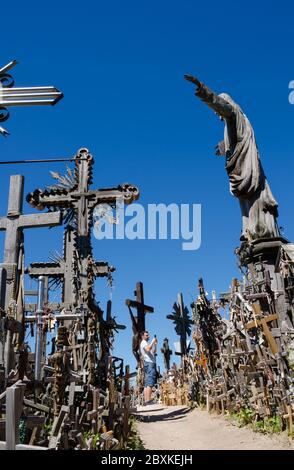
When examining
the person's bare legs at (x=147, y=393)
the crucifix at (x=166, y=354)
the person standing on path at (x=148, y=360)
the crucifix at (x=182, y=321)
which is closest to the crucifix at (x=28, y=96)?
the person standing on path at (x=148, y=360)

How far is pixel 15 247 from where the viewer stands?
6.79 m

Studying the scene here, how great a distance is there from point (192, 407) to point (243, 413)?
13.3ft

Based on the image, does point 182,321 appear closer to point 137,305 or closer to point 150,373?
point 137,305

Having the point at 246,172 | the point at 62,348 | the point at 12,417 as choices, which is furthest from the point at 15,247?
the point at 246,172

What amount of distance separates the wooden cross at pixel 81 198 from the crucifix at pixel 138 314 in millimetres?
5417

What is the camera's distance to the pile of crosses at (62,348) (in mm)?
5488

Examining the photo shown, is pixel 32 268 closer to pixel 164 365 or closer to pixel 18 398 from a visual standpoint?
pixel 164 365

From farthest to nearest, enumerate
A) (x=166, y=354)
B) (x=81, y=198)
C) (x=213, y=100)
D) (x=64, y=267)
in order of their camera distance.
Answer: (x=166, y=354) < (x=64, y=267) < (x=81, y=198) < (x=213, y=100)

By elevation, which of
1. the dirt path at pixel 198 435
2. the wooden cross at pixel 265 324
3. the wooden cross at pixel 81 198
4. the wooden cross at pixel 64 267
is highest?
the wooden cross at pixel 81 198

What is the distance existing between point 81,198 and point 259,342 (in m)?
5.70

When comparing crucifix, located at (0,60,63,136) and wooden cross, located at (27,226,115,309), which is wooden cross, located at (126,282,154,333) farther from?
crucifix, located at (0,60,63,136)

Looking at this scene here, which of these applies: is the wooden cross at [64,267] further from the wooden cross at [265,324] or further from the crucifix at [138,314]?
the wooden cross at [265,324]

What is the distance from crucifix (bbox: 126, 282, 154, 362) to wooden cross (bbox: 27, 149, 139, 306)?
542 cm
